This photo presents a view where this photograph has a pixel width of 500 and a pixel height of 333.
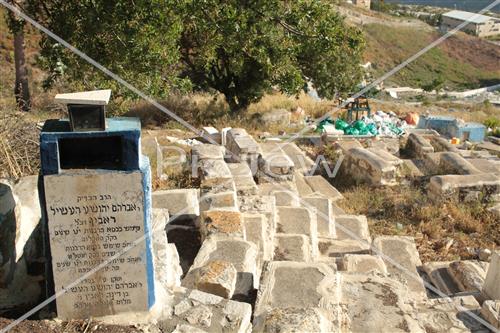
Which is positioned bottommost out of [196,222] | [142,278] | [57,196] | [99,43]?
[196,222]

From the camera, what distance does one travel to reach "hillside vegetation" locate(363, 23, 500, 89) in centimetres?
6381

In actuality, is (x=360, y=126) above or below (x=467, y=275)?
above

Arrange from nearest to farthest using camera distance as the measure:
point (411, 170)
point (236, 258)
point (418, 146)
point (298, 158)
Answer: point (236, 258)
point (411, 170)
point (298, 158)
point (418, 146)

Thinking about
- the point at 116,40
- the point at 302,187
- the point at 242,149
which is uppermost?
the point at 116,40

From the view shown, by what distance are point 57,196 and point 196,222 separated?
2541 mm

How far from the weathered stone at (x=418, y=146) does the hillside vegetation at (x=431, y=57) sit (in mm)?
49935

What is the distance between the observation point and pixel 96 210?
118 inches

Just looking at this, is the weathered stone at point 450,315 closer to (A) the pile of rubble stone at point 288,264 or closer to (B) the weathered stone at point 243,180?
(A) the pile of rubble stone at point 288,264

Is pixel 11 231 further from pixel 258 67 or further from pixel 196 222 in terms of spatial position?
pixel 258 67

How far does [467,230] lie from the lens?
693 cm

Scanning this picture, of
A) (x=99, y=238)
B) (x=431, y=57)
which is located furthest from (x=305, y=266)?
(x=431, y=57)

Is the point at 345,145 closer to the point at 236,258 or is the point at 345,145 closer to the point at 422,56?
the point at 236,258

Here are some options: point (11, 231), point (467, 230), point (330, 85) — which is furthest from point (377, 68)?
point (11, 231)

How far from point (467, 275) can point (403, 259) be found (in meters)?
0.70
